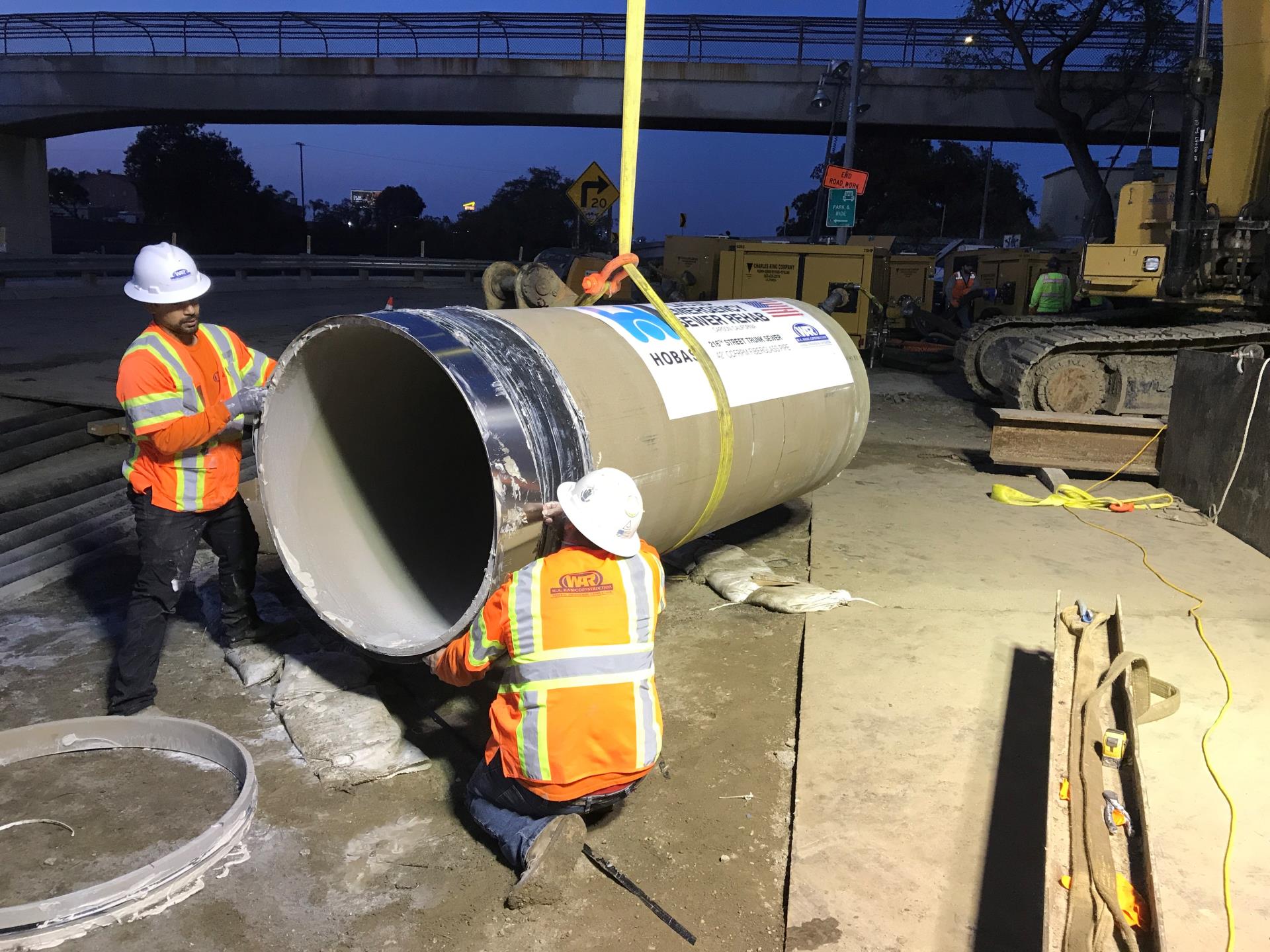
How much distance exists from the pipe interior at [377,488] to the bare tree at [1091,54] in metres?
26.5

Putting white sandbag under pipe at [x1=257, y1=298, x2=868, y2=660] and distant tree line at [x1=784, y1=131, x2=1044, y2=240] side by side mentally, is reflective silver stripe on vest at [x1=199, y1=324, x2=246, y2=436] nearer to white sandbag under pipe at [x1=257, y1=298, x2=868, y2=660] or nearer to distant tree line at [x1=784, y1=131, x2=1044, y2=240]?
white sandbag under pipe at [x1=257, y1=298, x2=868, y2=660]

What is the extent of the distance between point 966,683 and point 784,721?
0.92m

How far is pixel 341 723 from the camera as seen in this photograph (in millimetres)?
4051

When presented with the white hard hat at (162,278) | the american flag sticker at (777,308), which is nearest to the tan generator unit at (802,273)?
the american flag sticker at (777,308)

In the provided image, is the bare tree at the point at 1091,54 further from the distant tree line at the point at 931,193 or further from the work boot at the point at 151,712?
the work boot at the point at 151,712

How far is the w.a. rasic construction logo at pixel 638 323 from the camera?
4.52 metres

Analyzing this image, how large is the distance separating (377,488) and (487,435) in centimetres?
162

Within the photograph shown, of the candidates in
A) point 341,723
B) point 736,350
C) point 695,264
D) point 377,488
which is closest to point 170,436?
point 377,488

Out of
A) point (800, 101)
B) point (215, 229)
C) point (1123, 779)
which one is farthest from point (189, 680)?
point (215, 229)

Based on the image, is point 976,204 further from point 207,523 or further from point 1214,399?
point 207,523

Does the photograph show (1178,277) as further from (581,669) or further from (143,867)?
(143,867)

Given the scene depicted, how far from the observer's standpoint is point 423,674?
15.6ft

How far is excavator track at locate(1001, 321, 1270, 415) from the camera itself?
10617mm

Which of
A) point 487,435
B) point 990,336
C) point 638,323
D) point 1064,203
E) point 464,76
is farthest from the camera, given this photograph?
point 1064,203
